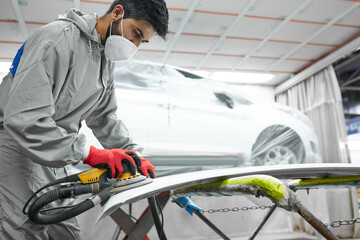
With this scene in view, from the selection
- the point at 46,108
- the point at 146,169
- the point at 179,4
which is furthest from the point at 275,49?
the point at 46,108

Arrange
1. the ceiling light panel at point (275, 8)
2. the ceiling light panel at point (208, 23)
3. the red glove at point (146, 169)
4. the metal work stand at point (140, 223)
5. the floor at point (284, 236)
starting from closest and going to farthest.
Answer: the red glove at point (146, 169), the metal work stand at point (140, 223), the floor at point (284, 236), the ceiling light panel at point (275, 8), the ceiling light panel at point (208, 23)

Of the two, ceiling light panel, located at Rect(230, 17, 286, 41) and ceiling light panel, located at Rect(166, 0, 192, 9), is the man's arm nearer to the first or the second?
ceiling light panel, located at Rect(166, 0, 192, 9)

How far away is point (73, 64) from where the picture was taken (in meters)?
1.09

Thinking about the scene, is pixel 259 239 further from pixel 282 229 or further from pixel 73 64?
pixel 73 64

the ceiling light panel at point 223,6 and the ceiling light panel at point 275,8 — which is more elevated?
the ceiling light panel at point 223,6

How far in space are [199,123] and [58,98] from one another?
77.3 inches

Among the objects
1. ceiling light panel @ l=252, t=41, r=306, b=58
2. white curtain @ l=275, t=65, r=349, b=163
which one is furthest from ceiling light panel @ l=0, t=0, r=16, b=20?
white curtain @ l=275, t=65, r=349, b=163

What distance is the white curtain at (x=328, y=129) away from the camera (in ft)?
10.7

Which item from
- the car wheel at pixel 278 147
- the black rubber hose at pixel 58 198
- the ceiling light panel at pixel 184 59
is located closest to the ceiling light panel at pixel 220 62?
the ceiling light panel at pixel 184 59

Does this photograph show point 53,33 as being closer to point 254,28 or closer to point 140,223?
point 140,223

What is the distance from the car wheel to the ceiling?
156 cm

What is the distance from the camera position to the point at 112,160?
3.06 feet

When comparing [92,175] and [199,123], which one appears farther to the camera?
[199,123]

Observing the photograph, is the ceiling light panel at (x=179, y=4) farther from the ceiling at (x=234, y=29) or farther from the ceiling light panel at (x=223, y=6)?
the ceiling light panel at (x=223, y=6)
